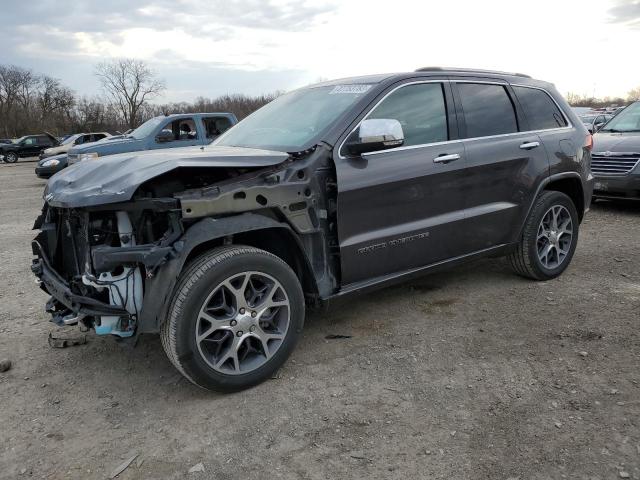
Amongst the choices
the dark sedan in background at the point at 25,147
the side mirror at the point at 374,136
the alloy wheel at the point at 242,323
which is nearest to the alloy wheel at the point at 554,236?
the side mirror at the point at 374,136

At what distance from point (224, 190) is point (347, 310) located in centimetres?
180

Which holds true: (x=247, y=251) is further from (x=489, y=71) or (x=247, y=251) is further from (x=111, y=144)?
Result: (x=111, y=144)

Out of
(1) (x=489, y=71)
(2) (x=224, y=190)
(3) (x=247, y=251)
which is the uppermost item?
(1) (x=489, y=71)

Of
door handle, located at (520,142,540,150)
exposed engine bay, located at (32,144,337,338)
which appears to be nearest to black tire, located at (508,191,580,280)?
door handle, located at (520,142,540,150)

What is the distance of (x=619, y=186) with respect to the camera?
26.1 feet

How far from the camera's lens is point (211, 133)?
1216cm

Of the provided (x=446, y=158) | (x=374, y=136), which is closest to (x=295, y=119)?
(x=374, y=136)

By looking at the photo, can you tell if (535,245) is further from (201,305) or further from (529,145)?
(201,305)

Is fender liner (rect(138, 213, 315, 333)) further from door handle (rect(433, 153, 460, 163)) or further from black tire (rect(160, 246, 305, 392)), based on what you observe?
door handle (rect(433, 153, 460, 163))

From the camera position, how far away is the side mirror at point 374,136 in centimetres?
342

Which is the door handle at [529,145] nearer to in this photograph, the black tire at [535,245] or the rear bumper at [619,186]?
the black tire at [535,245]

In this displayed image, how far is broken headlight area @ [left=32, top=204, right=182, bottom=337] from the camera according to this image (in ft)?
9.42

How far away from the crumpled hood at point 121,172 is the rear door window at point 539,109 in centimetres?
257

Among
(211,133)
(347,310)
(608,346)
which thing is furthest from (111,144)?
(608,346)
